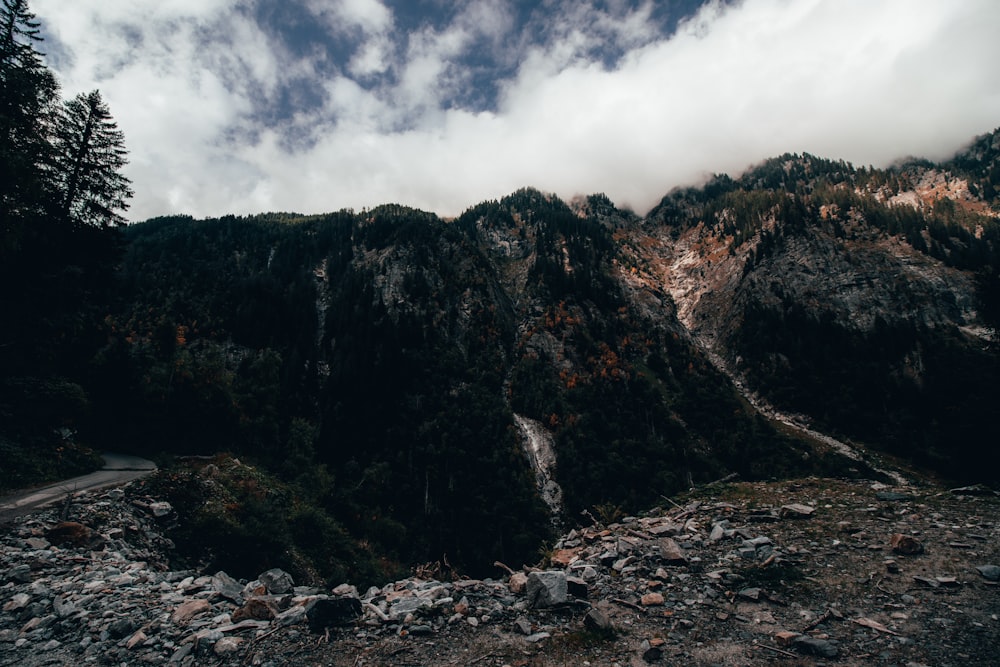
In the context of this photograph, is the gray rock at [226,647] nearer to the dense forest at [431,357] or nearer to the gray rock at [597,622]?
the gray rock at [597,622]

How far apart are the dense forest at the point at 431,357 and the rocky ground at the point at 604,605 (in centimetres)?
618

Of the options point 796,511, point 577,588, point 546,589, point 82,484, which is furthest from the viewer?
point 82,484

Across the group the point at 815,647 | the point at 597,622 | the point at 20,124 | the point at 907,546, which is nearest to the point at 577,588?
the point at 597,622

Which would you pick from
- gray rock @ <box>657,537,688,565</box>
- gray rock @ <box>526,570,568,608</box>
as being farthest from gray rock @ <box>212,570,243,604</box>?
gray rock @ <box>657,537,688,565</box>

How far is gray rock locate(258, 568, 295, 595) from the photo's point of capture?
12.2 meters

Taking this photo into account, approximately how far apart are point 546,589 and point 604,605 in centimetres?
152

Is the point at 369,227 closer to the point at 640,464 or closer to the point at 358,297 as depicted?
the point at 358,297

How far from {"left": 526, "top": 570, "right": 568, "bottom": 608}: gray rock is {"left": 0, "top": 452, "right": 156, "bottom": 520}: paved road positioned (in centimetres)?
1857

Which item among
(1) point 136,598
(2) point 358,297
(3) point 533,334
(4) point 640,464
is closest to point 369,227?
(2) point 358,297

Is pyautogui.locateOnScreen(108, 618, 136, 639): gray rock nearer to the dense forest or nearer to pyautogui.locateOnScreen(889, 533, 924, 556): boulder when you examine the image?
the dense forest

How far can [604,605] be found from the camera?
390 inches

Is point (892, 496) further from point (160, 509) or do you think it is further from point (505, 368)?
point (505, 368)

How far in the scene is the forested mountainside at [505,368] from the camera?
1455 inches

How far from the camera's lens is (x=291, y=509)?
2728cm
